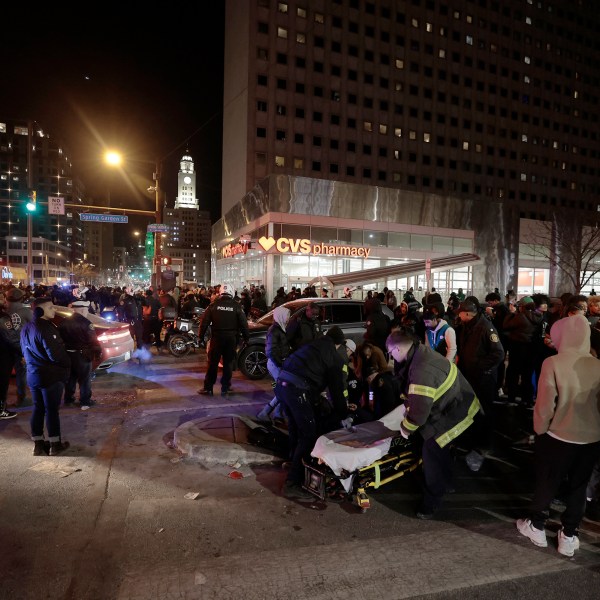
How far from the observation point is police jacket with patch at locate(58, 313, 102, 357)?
6.80 m

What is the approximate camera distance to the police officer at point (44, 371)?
206 inches

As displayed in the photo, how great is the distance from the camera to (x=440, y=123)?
6094 cm

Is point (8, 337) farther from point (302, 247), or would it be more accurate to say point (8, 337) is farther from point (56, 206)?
point (302, 247)

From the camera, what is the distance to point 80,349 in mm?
6965

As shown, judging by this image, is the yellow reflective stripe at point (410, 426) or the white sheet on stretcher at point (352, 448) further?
the white sheet on stretcher at point (352, 448)

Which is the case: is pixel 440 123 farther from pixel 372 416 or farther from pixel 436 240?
pixel 372 416

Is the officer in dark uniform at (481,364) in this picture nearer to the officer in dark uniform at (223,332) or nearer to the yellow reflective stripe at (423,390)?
the yellow reflective stripe at (423,390)

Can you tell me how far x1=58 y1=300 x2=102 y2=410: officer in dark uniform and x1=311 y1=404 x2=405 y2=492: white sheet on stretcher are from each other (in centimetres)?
464

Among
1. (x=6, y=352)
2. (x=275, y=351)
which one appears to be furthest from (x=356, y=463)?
(x=6, y=352)

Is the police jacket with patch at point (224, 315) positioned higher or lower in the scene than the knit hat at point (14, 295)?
lower

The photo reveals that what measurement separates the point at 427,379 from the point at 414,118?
62746 millimetres

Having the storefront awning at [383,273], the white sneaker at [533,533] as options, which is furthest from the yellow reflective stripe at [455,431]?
the storefront awning at [383,273]

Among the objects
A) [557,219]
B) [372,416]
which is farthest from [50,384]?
[557,219]

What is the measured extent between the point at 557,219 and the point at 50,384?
31.2 metres
